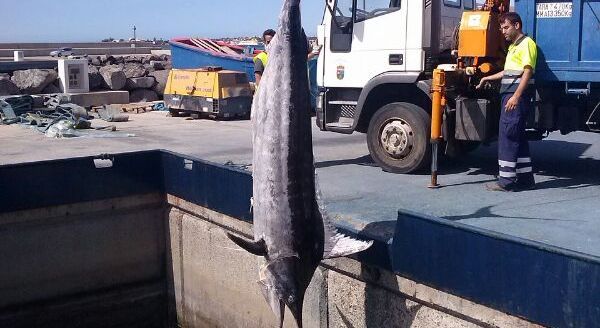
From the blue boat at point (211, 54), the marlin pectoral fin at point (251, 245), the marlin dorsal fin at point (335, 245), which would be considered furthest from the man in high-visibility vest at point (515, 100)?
the blue boat at point (211, 54)

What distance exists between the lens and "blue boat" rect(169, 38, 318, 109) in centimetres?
1934

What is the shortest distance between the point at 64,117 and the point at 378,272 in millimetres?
12537

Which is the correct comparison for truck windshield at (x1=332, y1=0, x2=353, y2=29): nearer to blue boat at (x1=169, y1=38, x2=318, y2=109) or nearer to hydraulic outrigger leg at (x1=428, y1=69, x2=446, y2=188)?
hydraulic outrigger leg at (x1=428, y1=69, x2=446, y2=188)

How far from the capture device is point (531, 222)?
684 cm

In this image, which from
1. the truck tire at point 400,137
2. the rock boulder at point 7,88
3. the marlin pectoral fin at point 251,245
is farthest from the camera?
the rock boulder at point 7,88

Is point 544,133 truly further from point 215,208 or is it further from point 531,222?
point 215,208

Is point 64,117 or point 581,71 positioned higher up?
point 581,71

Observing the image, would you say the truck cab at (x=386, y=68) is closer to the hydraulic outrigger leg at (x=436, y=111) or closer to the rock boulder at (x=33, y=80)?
the hydraulic outrigger leg at (x=436, y=111)

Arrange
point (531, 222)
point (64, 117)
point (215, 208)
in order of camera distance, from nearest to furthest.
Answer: point (531, 222)
point (215, 208)
point (64, 117)

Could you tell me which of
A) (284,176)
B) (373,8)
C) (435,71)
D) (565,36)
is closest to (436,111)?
(435,71)

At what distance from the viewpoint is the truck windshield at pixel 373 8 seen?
9.34 meters

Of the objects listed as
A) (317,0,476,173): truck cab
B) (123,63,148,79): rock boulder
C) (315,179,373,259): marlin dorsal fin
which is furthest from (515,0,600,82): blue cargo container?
(123,63,148,79): rock boulder

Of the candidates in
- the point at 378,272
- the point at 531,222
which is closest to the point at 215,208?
the point at 378,272

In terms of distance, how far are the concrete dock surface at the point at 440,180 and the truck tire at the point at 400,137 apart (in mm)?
198
